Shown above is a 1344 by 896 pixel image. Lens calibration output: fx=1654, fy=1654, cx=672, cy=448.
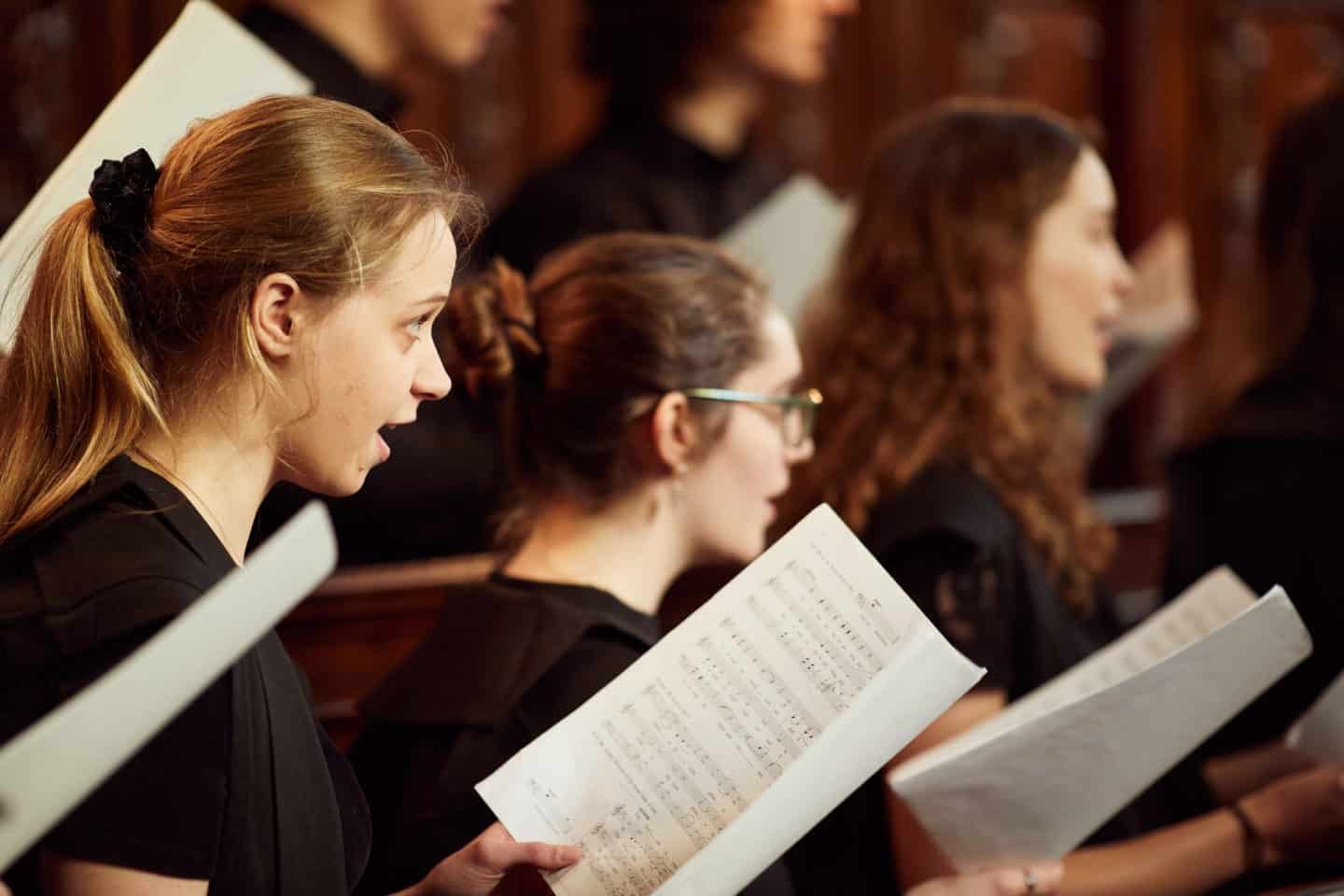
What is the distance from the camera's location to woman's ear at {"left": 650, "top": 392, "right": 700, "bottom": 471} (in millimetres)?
1885

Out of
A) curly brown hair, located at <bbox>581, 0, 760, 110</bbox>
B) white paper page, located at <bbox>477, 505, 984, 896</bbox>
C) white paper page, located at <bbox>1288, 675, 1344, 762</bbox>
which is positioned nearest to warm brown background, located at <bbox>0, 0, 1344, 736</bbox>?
curly brown hair, located at <bbox>581, 0, 760, 110</bbox>

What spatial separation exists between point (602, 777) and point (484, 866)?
0.13 m

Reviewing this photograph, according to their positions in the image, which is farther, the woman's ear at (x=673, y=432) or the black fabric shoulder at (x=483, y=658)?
the woman's ear at (x=673, y=432)

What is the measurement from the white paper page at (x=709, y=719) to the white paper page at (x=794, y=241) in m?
1.51

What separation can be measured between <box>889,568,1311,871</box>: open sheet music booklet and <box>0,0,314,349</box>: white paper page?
958mm

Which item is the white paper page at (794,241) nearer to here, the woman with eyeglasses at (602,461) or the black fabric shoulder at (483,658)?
the woman with eyeglasses at (602,461)

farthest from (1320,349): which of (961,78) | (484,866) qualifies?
(961,78)

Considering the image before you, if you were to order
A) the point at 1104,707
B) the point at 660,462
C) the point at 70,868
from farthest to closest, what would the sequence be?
the point at 660,462 < the point at 1104,707 < the point at 70,868

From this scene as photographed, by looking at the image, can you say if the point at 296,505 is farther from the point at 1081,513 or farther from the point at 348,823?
the point at 1081,513

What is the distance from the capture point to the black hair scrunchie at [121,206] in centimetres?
132

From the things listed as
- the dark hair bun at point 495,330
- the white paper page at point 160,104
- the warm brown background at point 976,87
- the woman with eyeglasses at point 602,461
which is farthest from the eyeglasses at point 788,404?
the warm brown background at point 976,87

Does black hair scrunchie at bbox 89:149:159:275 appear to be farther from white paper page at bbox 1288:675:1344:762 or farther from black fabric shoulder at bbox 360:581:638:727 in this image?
white paper page at bbox 1288:675:1344:762

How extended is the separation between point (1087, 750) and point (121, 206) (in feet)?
3.41

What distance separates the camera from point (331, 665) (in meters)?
2.43
